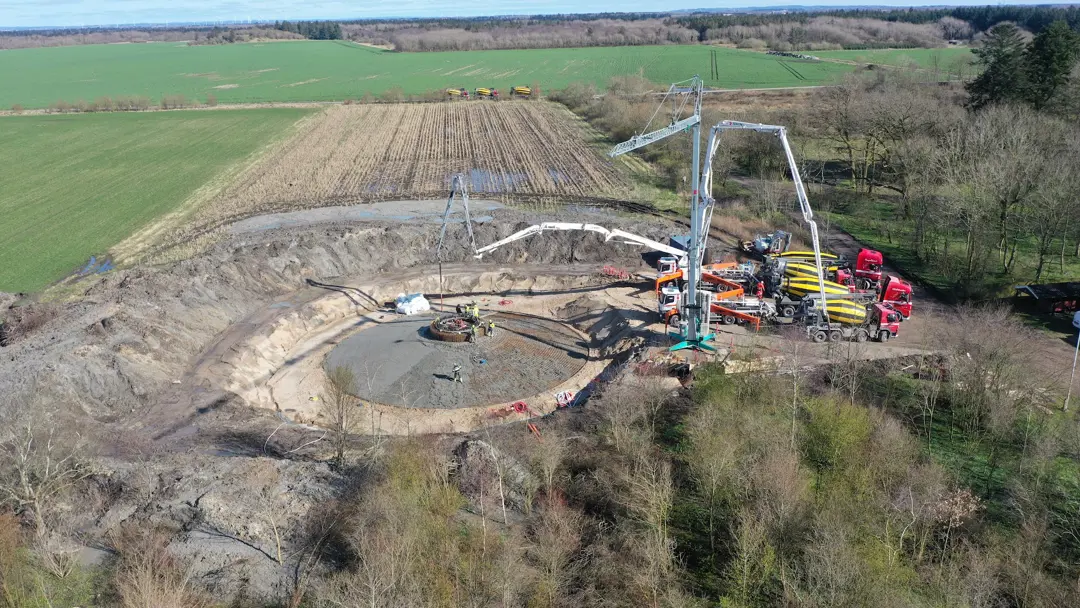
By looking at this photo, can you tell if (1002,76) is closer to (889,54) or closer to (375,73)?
(889,54)

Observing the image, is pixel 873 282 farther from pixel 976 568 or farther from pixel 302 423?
pixel 302 423

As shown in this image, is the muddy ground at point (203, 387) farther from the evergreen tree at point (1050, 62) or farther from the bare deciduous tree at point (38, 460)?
the evergreen tree at point (1050, 62)

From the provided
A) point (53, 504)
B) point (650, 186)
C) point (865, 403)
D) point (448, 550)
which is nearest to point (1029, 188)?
point (865, 403)

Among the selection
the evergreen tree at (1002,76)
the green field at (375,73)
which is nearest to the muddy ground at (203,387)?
the evergreen tree at (1002,76)

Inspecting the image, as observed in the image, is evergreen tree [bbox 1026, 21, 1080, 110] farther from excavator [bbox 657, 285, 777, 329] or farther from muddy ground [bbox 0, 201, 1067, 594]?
excavator [bbox 657, 285, 777, 329]

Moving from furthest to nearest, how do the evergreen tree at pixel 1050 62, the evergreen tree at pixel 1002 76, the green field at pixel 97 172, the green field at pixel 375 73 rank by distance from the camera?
the green field at pixel 375 73 → the evergreen tree at pixel 1002 76 → the evergreen tree at pixel 1050 62 → the green field at pixel 97 172
